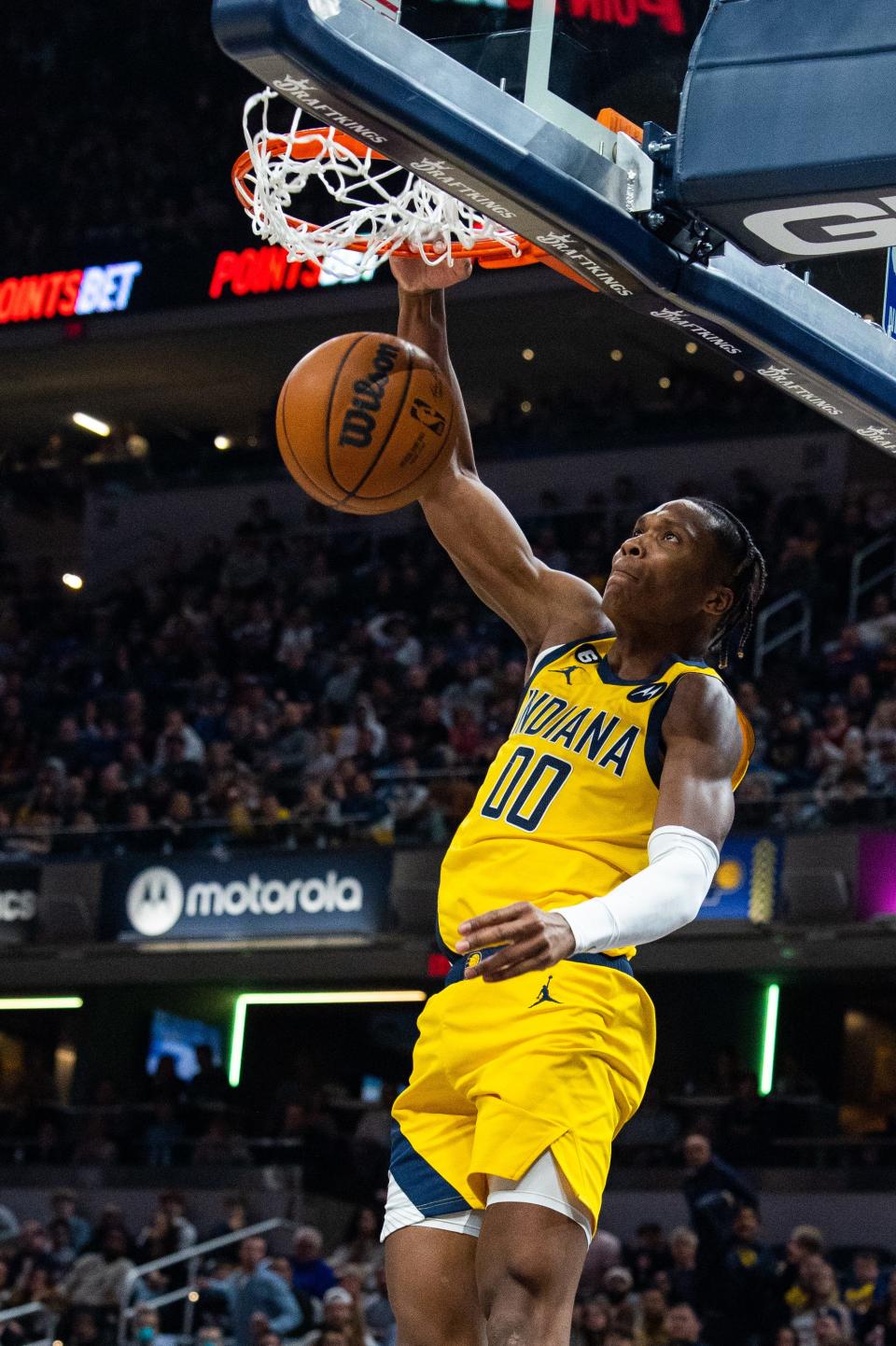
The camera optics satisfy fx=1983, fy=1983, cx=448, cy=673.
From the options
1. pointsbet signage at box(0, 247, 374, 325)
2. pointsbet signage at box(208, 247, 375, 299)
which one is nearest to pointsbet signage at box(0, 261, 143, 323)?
pointsbet signage at box(0, 247, 374, 325)

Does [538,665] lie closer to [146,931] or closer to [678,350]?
[146,931]

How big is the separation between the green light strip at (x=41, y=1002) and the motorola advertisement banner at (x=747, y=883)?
8.59 m

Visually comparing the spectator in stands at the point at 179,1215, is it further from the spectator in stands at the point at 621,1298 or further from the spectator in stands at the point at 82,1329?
the spectator in stands at the point at 621,1298

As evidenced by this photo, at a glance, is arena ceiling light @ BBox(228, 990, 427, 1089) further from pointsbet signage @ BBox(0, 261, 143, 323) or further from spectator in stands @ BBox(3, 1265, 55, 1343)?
pointsbet signage @ BBox(0, 261, 143, 323)

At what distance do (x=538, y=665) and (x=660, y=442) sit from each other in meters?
16.7

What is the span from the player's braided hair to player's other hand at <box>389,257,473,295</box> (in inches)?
29.8

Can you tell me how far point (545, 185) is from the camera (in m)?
3.65

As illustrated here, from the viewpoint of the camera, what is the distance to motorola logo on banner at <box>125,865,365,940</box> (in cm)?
1554

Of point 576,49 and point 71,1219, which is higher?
point 576,49

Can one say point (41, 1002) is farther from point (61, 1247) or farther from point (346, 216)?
point (346, 216)

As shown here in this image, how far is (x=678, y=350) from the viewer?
2152 centimetres

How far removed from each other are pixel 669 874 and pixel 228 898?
12.7m

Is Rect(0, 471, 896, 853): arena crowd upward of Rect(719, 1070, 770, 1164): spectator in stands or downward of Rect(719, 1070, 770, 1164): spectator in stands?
upward

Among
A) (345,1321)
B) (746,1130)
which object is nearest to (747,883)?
(746,1130)
